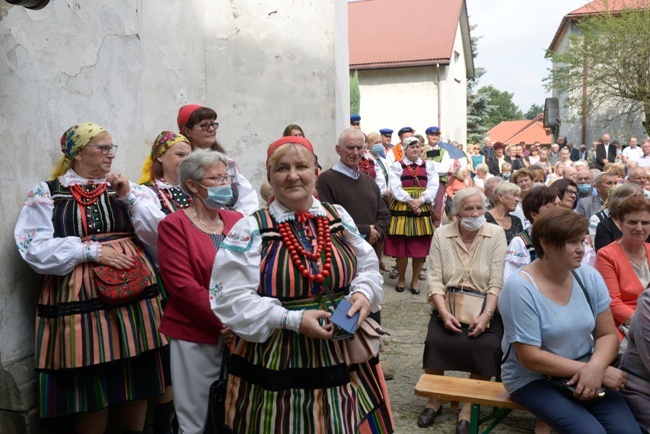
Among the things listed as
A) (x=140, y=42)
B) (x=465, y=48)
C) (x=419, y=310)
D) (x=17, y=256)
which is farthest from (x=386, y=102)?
(x=17, y=256)

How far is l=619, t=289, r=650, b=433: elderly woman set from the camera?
10.5ft

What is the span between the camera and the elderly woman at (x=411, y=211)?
8.23m

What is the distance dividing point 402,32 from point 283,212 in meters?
27.9

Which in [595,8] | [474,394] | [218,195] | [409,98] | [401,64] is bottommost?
[474,394]

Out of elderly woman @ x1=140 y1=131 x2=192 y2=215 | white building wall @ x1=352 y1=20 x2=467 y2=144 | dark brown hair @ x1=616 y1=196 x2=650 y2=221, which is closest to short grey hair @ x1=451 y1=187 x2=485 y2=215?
dark brown hair @ x1=616 y1=196 x2=650 y2=221

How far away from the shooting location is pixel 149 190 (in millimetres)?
3926

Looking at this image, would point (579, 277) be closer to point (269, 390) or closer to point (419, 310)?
point (269, 390)

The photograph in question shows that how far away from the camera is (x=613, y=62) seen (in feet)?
86.3

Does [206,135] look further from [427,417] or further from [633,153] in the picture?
[633,153]

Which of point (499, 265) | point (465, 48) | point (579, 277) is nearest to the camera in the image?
point (579, 277)

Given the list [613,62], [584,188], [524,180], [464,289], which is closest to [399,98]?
[613,62]

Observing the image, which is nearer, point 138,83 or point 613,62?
point 138,83

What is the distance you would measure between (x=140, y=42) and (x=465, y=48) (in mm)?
30723

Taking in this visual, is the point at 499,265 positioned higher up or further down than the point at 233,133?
further down
